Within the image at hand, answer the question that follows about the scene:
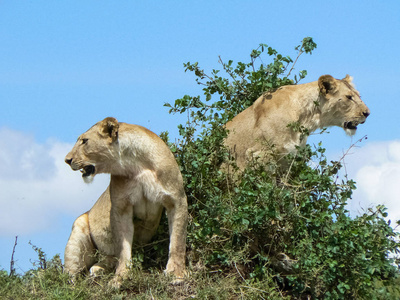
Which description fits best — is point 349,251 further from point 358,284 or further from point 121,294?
point 121,294

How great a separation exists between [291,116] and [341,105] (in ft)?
3.06

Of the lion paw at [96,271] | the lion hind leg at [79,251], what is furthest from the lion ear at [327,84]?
the lion paw at [96,271]

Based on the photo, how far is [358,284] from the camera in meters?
8.10

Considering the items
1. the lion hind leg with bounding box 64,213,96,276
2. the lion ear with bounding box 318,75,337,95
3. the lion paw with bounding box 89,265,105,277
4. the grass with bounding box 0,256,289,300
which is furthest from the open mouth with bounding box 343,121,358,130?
the lion paw with bounding box 89,265,105,277

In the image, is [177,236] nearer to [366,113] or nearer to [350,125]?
[350,125]

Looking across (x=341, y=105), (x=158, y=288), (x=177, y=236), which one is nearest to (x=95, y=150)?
(x=177, y=236)

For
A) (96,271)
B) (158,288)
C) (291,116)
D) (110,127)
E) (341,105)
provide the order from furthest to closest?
1. (341,105)
2. (291,116)
3. (96,271)
4. (110,127)
5. (158,288)

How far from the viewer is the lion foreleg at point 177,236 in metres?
7.72

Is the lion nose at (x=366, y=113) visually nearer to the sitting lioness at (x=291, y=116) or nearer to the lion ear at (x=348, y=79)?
the sitting lioness at (x=291, y=116)

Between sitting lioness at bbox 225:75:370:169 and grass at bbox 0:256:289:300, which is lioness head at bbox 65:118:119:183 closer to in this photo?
grass at bbox 0:256:289:300

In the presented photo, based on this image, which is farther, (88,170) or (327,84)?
(327,84)

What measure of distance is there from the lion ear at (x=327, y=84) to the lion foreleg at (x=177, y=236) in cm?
291

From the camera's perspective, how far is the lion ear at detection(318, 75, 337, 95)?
379 inches

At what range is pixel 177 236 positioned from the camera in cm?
773
